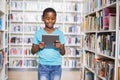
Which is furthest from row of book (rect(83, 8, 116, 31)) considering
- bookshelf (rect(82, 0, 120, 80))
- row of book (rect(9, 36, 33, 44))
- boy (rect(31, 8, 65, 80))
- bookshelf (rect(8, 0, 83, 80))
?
row of book (rect(9, 36, 33, 44))

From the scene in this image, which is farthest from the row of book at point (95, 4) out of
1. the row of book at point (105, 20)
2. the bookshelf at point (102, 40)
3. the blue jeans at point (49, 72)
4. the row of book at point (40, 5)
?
the row of book at point (40, 5)

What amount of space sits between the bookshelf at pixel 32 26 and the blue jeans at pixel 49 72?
157 inches

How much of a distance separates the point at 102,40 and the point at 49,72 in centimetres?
124

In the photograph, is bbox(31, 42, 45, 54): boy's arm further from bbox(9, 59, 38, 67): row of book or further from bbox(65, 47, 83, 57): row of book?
bbox(65, 47, 83, 57): row of book

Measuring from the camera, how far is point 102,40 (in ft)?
10.9

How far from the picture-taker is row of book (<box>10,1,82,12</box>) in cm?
641

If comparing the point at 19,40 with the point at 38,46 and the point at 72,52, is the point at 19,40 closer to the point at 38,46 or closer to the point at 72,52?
the point at 72,52

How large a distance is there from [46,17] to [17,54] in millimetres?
4241

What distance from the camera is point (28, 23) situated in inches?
257

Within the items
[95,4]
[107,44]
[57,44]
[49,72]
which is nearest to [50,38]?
[57,44]

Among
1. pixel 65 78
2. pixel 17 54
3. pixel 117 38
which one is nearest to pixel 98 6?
pixel 117 38

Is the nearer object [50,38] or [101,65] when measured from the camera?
[50,38]

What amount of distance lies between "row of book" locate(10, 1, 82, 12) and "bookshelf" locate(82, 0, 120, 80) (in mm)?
2034

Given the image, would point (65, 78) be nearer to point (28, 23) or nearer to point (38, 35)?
point (28, 23)
